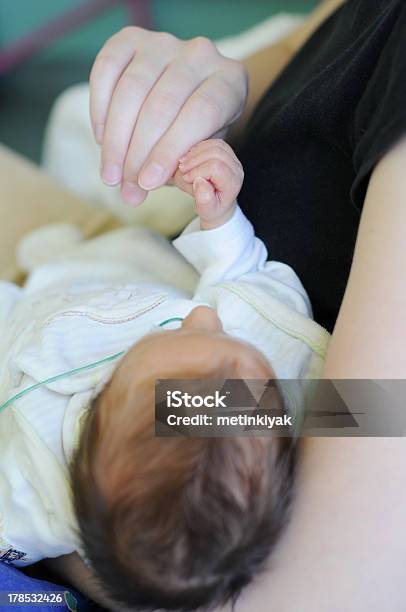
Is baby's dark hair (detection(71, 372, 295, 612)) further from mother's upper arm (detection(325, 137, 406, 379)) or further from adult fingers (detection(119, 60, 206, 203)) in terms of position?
adult fingers (detection(119, 60, 206, 203))

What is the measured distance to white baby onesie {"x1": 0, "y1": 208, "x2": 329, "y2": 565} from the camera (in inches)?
24.5

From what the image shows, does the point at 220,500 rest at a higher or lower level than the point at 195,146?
lower

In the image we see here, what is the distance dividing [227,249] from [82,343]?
0.16 m

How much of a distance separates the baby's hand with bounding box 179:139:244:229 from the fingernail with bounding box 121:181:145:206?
45mm

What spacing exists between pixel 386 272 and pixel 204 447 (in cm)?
17

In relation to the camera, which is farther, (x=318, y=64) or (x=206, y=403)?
(x=318, y=64)

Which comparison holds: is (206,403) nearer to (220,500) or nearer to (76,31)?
(220,500)

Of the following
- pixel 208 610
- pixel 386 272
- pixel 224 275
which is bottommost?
pixel 208 610

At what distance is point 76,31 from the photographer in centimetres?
219

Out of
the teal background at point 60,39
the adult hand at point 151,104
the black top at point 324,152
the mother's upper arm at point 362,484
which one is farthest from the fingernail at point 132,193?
the teal background at point 60,39

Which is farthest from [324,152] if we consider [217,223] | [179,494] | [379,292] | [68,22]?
[68,22]

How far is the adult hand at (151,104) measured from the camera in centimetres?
65

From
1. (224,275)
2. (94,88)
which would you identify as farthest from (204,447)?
(94,88)

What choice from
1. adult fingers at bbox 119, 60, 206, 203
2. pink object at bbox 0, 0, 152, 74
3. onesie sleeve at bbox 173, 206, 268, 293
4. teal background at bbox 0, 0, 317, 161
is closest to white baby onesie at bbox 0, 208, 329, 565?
onesie sleeve at bbox 173, 206, 268, 293
